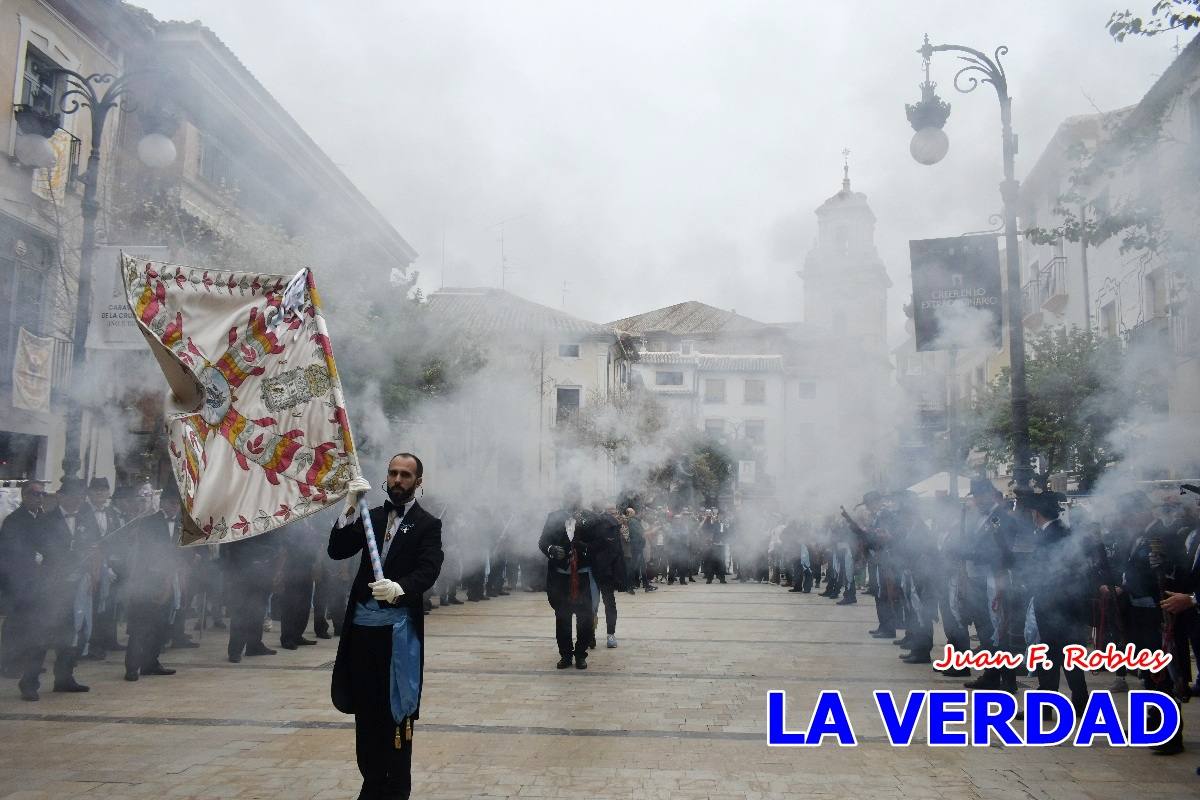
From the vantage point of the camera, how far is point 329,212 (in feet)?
51.3

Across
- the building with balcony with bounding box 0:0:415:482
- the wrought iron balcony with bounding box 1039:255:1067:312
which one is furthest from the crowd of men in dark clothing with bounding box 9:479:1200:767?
the wrought iron balcony with bounding box 1039:255:1067:312

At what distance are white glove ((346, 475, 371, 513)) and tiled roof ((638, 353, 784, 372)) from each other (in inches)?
1998

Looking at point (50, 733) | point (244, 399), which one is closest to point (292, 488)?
point (244, 399)

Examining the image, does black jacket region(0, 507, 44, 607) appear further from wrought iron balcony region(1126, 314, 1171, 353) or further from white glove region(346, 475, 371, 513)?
wrought iron balcony region(1126, 314, 1171, 353)

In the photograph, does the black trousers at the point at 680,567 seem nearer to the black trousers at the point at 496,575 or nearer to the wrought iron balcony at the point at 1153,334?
the black trousers at the point at 496,575

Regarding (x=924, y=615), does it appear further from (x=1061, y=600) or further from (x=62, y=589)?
(x=62, y=589)

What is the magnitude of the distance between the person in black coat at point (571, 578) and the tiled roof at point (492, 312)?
876cm

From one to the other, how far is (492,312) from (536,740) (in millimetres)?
15945

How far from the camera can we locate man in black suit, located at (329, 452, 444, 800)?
166 inches

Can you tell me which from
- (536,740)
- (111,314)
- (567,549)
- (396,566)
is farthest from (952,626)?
(111,314)

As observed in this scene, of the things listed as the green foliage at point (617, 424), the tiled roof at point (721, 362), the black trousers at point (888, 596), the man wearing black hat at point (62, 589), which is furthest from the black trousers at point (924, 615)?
the tiled roof at point (721, 362)

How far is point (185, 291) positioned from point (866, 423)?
1836 centimetres

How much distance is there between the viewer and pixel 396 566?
444 centimetres

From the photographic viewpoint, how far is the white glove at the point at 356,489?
13.4 feet
